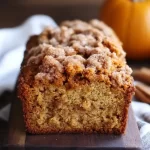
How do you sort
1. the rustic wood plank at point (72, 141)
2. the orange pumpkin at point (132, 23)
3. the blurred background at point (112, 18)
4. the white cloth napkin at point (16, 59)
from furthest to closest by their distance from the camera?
the orange pumpkin at point (132, 23), the blurred background at point (112, 18), the white cloth napkin at point (16, 59), the rustic wood plank at point (72, 141)

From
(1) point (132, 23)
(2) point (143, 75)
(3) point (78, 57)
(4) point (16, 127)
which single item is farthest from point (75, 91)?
(1) point (132, 23)

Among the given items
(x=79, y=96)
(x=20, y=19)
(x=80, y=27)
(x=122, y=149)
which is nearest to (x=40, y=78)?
(x=79, y=96)

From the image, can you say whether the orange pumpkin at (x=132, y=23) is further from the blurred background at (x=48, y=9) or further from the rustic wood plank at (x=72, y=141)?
the rustic wood plank at (x=72, y=141)

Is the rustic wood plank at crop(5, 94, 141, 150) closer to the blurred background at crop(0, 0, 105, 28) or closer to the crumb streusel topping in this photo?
the crumb streusel topping

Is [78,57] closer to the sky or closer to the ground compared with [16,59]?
closer to the ground

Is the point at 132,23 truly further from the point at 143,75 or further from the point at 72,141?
the point at 72,141

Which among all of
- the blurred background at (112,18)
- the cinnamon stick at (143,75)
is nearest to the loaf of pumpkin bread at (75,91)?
the blurred background at (112,18)

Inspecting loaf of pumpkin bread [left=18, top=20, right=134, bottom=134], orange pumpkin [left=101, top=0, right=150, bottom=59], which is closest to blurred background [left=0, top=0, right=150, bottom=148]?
orange pumpkin [left=101, top=0, right=150, bottom=59]
